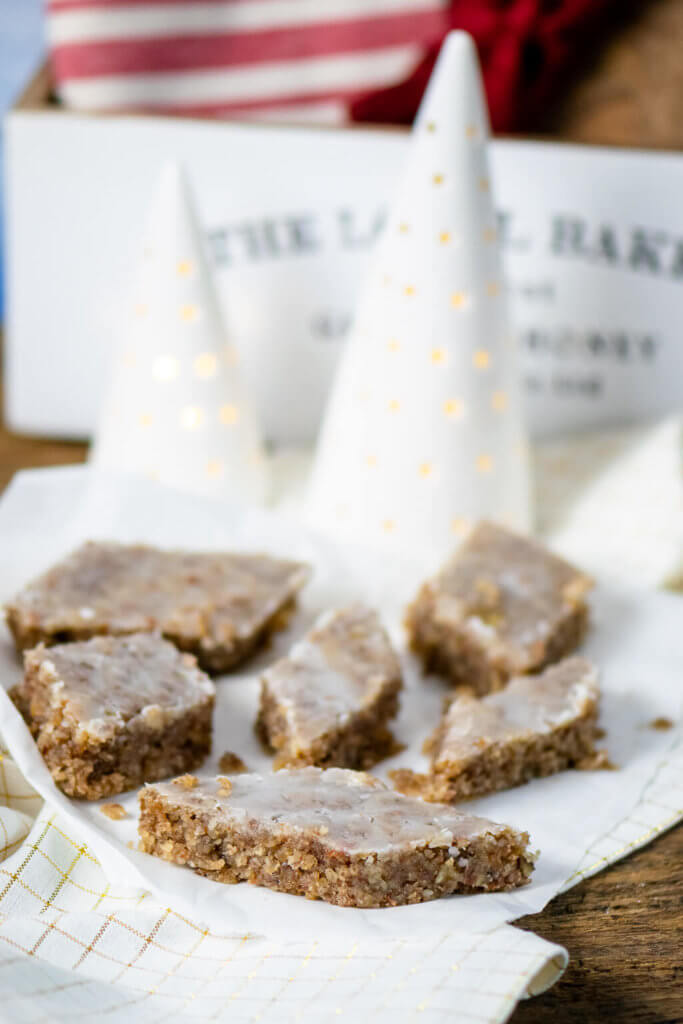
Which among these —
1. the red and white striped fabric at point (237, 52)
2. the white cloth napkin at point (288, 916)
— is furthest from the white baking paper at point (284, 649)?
the red and white striped fabric at point (237, 52)

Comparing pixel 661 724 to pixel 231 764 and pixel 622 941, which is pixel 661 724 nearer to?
pixel 622 941

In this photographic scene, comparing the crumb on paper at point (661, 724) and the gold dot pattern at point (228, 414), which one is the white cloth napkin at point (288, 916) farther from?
the gold dot pattern at point (228, 414)

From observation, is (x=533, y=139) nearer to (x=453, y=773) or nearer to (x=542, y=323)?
(x=542, y=323)

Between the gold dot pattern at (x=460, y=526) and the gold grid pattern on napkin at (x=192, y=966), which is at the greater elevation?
the gold dot pattern at (x=460, y=526)

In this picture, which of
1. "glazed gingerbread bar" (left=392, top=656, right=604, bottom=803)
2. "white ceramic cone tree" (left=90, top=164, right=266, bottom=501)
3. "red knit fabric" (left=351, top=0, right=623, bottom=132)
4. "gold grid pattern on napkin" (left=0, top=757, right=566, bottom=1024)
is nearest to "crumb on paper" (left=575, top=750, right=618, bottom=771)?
"glazed gingerbread bar" (left=392, top=656, right=604, bottom=803)

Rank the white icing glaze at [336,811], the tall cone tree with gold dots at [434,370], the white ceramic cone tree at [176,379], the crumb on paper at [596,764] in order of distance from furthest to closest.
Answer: the white ceramic cone tree at [176,379], the tall cone tree with gold dots at [434,370], the crumb on paper at [596,764], the white icing glaze at [336,811]

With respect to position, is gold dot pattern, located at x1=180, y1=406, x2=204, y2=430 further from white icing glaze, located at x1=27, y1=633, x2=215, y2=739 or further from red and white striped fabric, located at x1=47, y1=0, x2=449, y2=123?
red and white striped fabric, located at x1=47, y1=0, x2=449, y2=123
